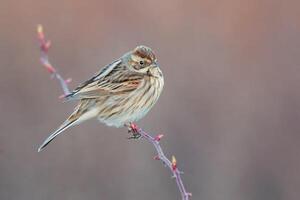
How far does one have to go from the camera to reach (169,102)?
9703 millimetres

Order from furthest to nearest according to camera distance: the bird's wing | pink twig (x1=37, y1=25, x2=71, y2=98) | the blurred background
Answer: the blurred background, the bird's wing, pink twig (x1=37, y1=25, x2=71, y2=98)

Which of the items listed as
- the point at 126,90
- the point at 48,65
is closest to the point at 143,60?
the point at 126,90

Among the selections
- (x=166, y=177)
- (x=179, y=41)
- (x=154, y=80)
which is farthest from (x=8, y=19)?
(x=154, y=80)

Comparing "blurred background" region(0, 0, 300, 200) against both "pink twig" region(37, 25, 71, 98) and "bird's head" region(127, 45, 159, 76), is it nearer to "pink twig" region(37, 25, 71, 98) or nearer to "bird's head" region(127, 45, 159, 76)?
"bird's head" region(127, 45, 159, 76)

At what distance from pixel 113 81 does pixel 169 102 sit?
366 centimetres

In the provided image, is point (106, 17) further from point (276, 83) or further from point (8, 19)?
point (276, 83)

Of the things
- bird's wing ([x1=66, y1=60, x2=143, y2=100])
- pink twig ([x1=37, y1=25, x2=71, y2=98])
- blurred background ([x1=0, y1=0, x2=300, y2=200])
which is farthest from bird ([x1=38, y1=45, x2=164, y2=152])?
blurred background ([x1=0, y1=0, x2=300, y2=200])

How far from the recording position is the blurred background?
927cm

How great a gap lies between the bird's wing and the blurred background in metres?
3.12

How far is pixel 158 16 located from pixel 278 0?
1.59 m

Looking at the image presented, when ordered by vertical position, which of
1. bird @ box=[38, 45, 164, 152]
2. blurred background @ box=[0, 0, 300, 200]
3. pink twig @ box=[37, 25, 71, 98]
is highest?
blurred background @ box=[0, 0, 300, 200]

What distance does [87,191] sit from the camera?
364 inches


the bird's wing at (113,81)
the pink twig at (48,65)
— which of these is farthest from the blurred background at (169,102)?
the pink twig at (48,65)

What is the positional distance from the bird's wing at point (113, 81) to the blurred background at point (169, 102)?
312cm
